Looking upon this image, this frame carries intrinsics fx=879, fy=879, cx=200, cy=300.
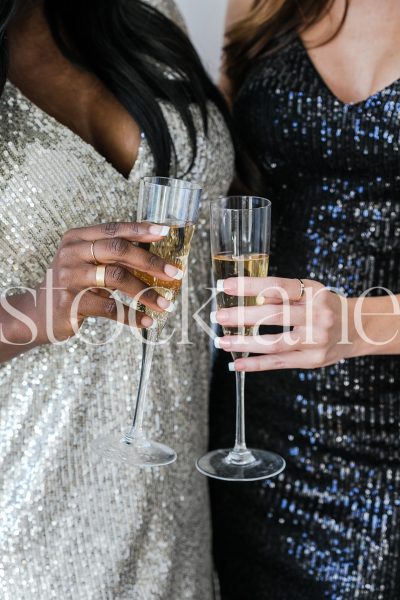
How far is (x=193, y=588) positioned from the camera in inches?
62.3

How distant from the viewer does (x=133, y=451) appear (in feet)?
4.25

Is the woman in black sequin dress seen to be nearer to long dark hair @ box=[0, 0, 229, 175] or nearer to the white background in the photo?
long dark hair @ box=[0, 0, 229, 175]

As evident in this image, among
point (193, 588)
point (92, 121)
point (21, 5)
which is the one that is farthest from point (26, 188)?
point (193, 588)

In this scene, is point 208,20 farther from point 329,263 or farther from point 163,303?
point 163,303

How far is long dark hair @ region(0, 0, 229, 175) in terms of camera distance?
58.1 inches

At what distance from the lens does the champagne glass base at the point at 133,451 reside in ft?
4.14

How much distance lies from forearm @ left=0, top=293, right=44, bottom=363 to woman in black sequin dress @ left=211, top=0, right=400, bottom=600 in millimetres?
534

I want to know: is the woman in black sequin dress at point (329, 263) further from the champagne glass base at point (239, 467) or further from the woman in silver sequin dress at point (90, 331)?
the champagne glass base at point (239, 467)

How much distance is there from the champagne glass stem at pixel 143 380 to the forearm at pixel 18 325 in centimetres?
15

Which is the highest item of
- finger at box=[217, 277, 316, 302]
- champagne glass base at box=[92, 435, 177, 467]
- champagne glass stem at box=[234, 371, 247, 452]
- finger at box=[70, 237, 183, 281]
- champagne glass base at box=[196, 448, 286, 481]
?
finger at box=[70, 237, 183, 281]

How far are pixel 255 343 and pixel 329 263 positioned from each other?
0.41 metres

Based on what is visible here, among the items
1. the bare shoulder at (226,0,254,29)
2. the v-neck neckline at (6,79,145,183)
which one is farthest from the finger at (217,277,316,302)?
the bare shoulder at (226,0,254,29)

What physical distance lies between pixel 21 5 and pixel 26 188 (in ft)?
1.30

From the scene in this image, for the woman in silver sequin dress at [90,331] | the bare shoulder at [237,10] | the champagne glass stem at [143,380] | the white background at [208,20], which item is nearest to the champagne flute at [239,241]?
the champagne glass stem at [143,380]
